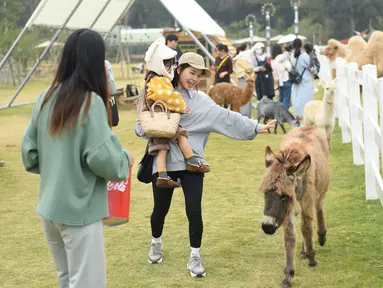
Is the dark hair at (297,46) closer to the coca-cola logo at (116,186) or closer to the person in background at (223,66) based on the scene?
the person in background at (223,66)

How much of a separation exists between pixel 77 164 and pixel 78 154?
50 mm

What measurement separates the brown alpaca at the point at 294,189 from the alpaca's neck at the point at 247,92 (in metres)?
8.49

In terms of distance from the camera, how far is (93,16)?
21562 mm

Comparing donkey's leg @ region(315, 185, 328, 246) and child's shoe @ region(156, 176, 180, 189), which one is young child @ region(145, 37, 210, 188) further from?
donkey's leg @ region(315, 185, 328, 246)

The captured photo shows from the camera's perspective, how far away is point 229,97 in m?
14.9

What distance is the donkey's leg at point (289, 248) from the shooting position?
5.10 m

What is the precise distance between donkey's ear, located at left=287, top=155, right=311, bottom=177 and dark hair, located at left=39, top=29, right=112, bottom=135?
6.03 ft

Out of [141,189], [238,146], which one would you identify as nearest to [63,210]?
[141,189]

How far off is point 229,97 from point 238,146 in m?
2.18

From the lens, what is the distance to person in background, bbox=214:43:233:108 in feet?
52.3

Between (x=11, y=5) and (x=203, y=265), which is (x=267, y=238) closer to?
(x=203, y=265)

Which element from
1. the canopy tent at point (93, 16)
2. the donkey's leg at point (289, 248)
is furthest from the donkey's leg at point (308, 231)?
the canopy tent at point (93, 16)

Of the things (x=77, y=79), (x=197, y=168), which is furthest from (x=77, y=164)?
(x=197, y=168)

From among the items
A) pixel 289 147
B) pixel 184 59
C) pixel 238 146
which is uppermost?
pixel 184 59
